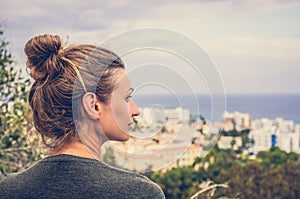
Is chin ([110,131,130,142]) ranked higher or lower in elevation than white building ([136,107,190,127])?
lower

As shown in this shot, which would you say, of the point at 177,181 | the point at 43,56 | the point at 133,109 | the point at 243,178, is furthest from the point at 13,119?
the point at 243,178

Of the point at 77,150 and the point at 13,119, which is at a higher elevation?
the point at 77,150

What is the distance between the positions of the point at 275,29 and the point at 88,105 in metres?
40.2

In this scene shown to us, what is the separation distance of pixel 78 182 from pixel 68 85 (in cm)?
15

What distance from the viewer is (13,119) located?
11.2 feet

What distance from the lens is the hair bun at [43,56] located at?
1.02 metres

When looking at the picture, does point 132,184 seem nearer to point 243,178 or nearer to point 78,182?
point 78,182

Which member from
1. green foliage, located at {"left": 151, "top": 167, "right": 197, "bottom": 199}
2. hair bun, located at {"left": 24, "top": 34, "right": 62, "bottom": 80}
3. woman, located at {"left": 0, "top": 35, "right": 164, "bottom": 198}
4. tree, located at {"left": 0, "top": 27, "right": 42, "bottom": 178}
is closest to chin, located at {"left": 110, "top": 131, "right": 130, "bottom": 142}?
woman, located at {"left": 0, "top": 35, "right": 164, "bottom": 198}

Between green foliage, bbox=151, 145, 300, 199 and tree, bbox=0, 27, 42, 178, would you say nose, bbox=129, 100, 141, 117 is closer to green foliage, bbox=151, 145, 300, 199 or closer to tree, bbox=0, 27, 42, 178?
tree, bbox=0, 27, 42, 178

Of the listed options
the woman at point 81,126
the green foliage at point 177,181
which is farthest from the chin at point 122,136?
the green foliage at point 177,181

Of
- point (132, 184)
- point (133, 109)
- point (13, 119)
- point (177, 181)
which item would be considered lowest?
point (177, 181)

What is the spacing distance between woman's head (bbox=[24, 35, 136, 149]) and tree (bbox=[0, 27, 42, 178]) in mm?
2182

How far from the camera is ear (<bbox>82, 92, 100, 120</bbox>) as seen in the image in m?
0.97

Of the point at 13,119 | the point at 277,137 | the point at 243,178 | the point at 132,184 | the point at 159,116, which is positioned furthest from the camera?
the point at 277,137
